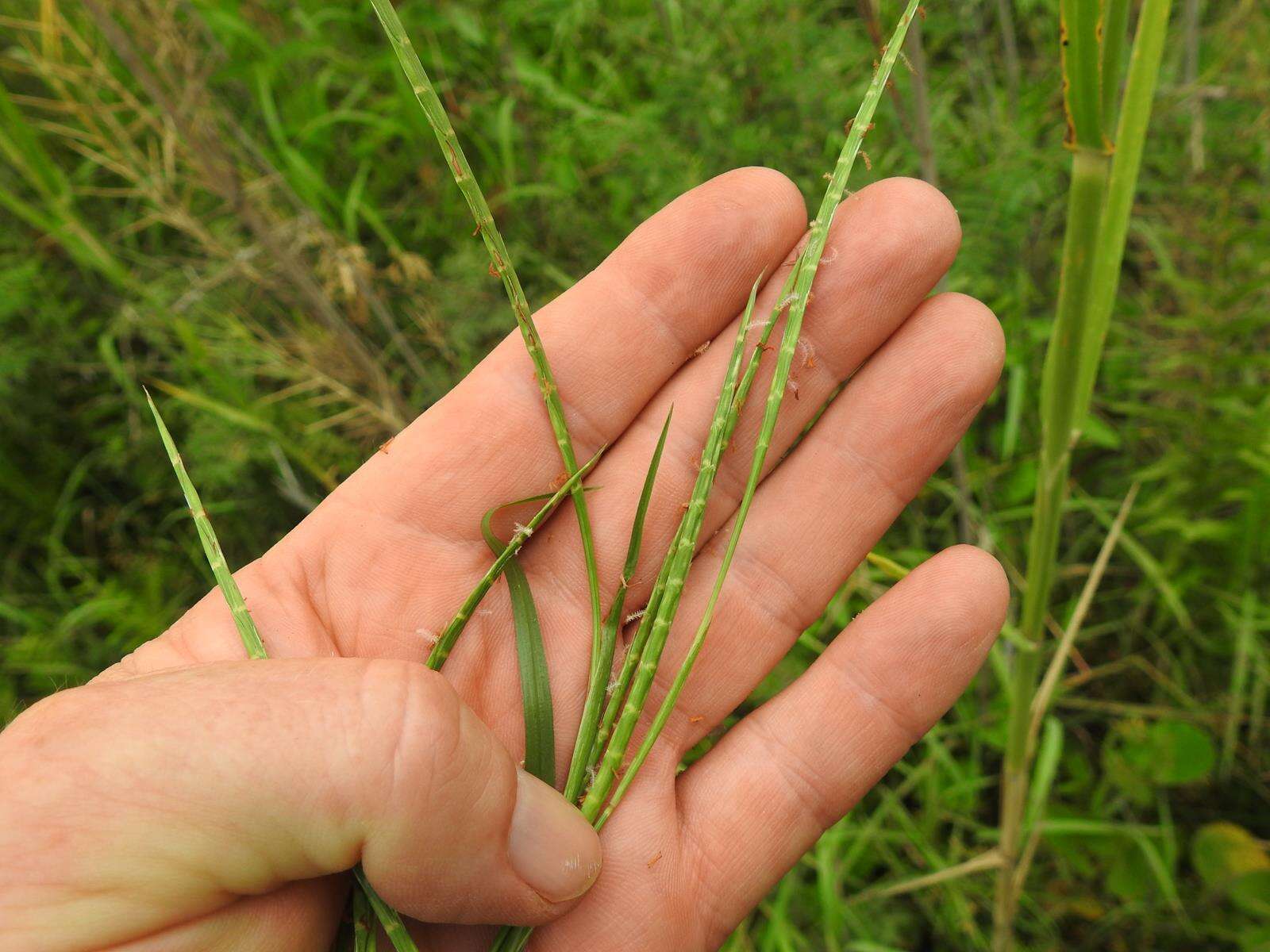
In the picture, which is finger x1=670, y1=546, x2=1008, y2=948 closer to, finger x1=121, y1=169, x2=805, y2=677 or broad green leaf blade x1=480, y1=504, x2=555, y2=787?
broad green leaf blade x1=480, y1=504, x2=555, y2=787

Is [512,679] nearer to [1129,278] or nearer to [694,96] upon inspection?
[694,96]

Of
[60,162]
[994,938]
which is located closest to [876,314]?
[994,938]

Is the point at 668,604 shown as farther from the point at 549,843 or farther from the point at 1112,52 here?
the point at 1112,52

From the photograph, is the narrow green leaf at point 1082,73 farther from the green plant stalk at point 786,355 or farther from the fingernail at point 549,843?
the fingernail at point 549,843

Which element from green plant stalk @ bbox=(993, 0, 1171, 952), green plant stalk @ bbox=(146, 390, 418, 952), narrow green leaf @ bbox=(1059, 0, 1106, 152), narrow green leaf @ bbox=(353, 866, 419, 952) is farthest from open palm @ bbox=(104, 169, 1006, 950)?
narrow green leaf @ bbox=(1059, 0, 1106, 152)

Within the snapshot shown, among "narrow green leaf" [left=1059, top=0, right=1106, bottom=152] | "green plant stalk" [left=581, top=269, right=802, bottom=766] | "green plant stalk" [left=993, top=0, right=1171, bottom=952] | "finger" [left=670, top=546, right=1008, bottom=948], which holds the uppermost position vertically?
"narrow green leaf" [left=1059, top=0, right=1106, bottom=152]

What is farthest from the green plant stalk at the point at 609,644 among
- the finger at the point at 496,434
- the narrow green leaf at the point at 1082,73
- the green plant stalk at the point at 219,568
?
the narrow green leaf at the point at 1082,73
